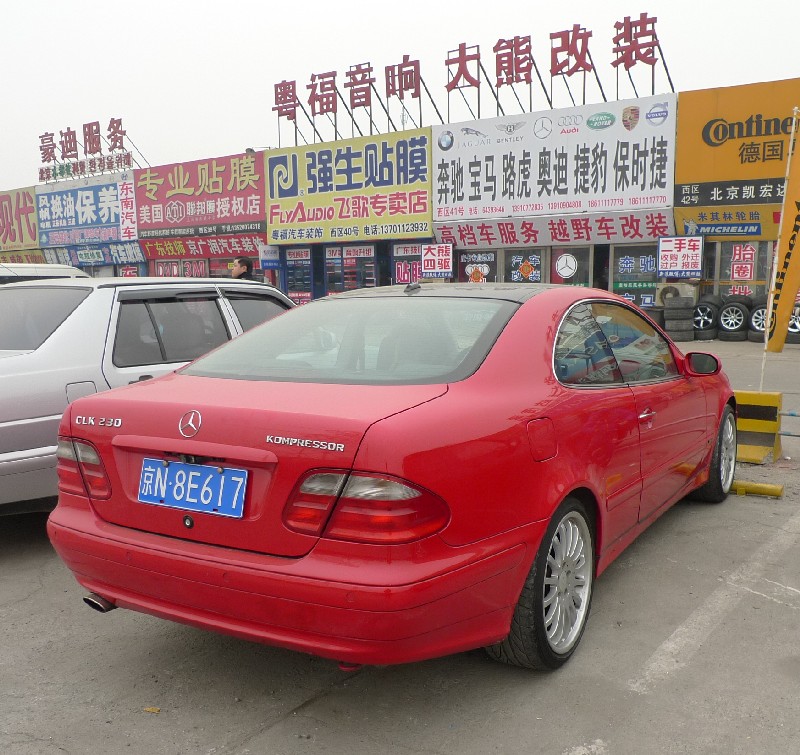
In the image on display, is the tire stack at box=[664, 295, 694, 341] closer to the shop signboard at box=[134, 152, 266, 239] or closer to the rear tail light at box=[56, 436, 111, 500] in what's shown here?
the shop signboard at box=[134, 152, 266, 239]

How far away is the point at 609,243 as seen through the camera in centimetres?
1881

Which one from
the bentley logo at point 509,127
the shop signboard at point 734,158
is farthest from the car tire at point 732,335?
the bentley logo at point 509,127

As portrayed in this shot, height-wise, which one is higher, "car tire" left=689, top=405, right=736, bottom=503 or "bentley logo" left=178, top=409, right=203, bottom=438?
"bentley logo" left=178, top=409, right=203, bottom=438

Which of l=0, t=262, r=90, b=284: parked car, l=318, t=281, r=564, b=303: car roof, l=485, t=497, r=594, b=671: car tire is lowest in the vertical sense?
l=485, t=497, r=594, b=671: car tire

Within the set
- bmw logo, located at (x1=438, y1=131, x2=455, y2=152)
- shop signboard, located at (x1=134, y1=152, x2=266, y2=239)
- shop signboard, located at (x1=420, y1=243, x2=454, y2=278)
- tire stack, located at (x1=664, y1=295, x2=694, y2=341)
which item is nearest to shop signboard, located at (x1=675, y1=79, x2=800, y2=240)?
tire stack, located at (x1=664, y1=295, x2=694, y2=341)

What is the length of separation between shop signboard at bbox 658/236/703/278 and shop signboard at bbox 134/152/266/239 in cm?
1270

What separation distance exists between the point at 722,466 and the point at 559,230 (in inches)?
586

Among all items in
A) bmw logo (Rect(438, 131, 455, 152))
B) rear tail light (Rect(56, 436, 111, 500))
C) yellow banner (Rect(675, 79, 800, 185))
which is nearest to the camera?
rear tail light (Rect(56, 436, 111, 500))

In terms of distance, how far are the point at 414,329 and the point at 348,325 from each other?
354 millimetres

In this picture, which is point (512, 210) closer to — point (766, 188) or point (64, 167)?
point (766, 188)

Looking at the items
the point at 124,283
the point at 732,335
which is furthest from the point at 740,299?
the point at 124,283

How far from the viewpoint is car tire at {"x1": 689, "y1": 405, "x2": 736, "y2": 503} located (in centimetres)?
484

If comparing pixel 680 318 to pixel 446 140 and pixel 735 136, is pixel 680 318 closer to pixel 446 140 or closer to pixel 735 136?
pixel 735 136

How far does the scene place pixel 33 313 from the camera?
4695 millimetres
